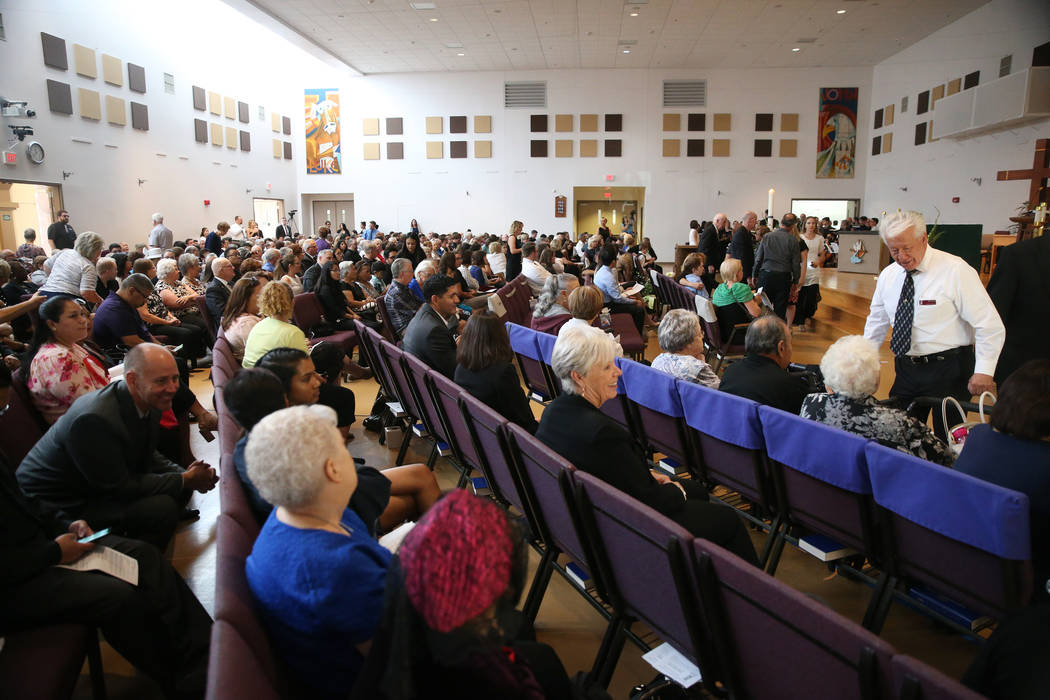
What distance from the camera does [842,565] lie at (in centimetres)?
240

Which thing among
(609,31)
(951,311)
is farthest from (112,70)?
(951,311)

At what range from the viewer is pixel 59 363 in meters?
3.06

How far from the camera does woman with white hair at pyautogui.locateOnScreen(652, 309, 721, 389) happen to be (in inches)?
137

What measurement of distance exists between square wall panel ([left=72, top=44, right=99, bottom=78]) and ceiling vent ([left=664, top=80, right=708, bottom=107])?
16171 millimetres

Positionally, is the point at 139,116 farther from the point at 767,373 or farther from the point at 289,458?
the point at 289,458

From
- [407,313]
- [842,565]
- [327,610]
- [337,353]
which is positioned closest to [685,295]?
[407,313]

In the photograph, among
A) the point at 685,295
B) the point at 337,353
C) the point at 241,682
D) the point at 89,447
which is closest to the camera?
the point at 241,682

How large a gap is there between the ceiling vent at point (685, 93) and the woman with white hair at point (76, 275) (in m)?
19.0

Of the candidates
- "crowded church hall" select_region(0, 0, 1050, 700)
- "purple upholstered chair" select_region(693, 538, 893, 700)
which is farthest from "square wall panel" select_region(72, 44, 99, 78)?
"purple upholstered chair" select_region(693, 538, 893, 700)

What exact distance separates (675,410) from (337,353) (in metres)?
3.02

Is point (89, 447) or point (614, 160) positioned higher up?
point (614, 160)

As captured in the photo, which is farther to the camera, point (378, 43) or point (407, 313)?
point (378, 43)

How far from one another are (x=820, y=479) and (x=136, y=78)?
60.2ft

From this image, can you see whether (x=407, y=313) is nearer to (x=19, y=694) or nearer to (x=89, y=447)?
(x=89, y=447)
